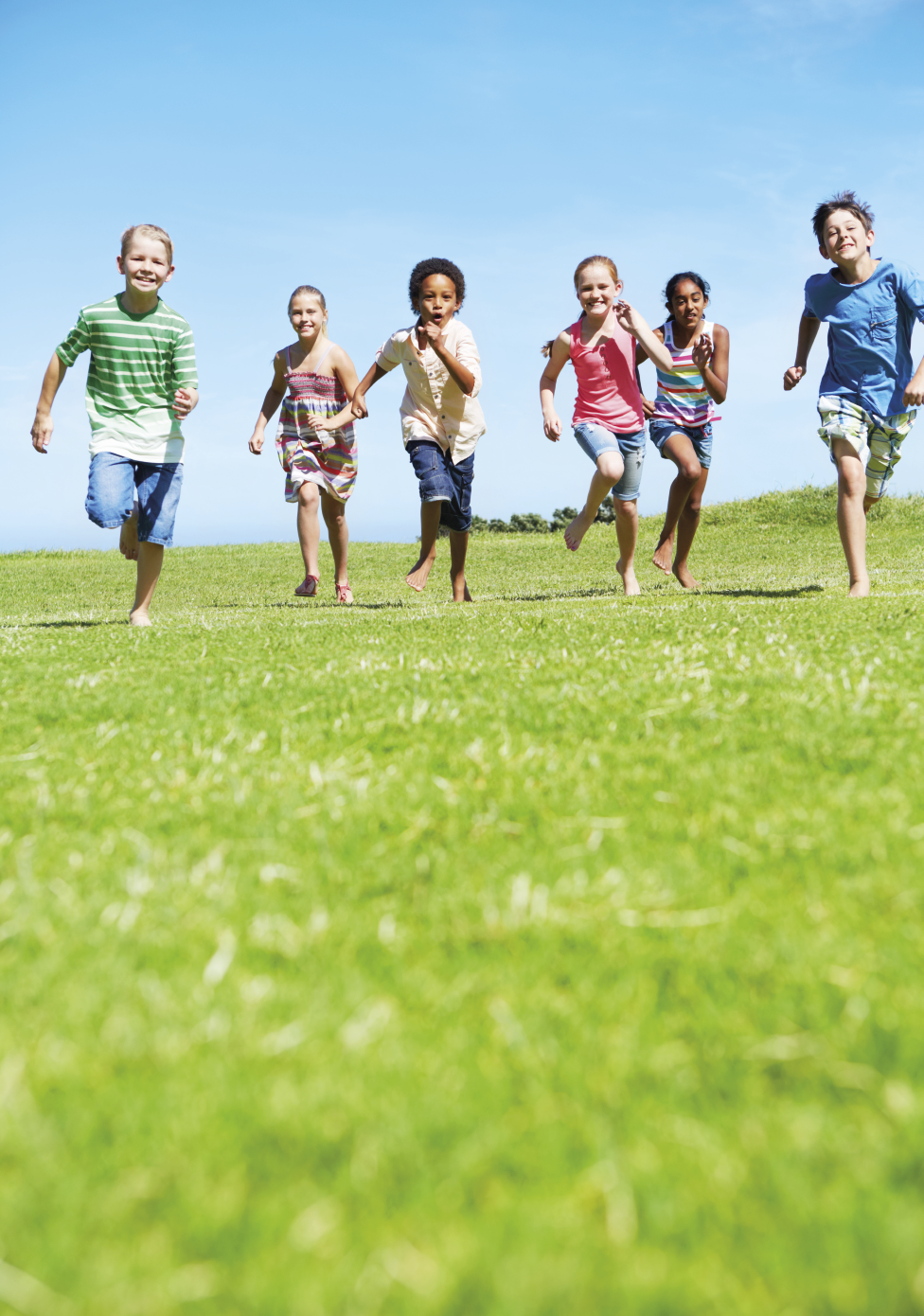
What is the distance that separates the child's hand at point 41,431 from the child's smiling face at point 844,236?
6749 millimetres

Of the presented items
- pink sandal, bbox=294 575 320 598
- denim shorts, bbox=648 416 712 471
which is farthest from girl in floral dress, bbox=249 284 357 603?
denim shorts, bbox=648 416 712 471

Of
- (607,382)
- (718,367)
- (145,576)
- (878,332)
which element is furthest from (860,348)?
(145,576)

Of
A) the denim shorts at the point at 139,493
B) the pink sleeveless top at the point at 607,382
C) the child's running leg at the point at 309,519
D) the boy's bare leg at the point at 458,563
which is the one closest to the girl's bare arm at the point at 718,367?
the pink sleeveless top at the point at 607,382

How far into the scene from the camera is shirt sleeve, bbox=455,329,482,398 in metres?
10.7

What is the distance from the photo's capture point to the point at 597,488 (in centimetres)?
1039

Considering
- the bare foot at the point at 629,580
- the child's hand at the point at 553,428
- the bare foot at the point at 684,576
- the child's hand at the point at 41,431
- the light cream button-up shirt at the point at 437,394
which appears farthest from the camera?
the bare foot at the point at 684,576

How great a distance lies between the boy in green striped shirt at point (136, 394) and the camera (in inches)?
335

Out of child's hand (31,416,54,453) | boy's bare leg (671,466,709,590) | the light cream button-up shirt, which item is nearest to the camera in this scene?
child's hand (31,416,54,453)

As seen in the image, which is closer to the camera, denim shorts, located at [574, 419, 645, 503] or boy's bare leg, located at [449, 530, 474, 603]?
denim shorts, located at [574, 419, 645, 503]

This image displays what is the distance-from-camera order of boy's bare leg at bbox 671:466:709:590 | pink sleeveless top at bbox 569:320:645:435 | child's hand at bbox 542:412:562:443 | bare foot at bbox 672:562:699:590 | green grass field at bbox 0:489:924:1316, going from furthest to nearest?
bare foot at bbox 672:562:699:590 → boy's bare leg at bbox 671:466:709:590 → pink sleeveless top at bbox 569:320:645:435 → child's hand at bbox 542:412:562:443 → green grass field at bbox 0:489:924:1316

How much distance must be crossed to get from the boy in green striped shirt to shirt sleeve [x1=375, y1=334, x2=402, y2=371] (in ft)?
8.50

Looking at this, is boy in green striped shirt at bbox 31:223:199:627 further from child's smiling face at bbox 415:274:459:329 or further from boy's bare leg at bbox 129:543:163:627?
child's smiling face at bbox 415:274:459:329

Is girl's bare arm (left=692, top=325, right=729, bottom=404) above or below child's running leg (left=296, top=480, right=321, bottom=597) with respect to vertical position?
above

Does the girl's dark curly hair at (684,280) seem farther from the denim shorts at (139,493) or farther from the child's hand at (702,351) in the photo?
the denim shorts at (139,493)
